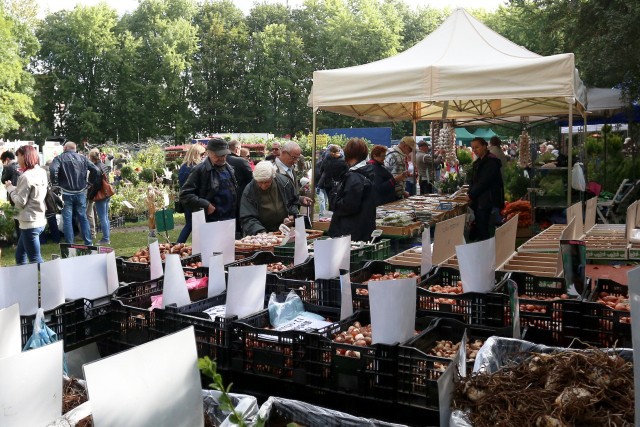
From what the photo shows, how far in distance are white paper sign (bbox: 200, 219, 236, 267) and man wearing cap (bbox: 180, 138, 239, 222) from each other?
2173mm

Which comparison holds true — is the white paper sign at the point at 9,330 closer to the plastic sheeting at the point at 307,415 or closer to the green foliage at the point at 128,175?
the plastic sheeting at the point at 307,415

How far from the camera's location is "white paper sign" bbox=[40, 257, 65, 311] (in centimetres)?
278

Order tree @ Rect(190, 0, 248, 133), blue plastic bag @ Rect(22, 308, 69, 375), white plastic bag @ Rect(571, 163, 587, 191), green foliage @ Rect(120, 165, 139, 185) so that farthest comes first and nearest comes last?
tree @ Rect(190, 0, 248, 133)
green foliage @ Rect(120, 165, 139, 185)
white plastic bag @ Rect(571, 163, 587, 191)
blue plastic bag @ Rect(22, 308, 69, 375)

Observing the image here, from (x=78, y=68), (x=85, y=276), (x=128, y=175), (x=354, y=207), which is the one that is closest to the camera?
(x=85, y=276)

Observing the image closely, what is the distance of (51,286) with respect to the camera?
9.19 ft

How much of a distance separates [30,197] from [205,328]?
19.4ft

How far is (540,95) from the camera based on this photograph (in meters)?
6.60

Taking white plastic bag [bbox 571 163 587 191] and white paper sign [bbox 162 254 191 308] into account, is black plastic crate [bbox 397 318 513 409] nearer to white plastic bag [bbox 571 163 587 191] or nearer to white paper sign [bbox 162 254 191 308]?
white paper sign [bbox 162 254 191 308]

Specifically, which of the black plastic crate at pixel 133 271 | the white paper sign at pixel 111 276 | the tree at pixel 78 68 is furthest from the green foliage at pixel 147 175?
the tree at pixel 78 68

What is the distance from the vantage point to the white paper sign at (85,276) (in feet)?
9.89


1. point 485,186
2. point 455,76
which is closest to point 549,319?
point 455,76

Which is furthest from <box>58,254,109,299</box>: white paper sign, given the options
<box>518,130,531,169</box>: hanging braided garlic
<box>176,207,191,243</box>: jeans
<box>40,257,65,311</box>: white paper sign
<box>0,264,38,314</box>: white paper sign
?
<box>518,130,531,169</box>: hanging braided garlic

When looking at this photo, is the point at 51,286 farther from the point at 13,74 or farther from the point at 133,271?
the point at 13,74

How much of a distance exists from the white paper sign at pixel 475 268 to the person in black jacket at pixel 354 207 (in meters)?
2.59
